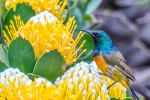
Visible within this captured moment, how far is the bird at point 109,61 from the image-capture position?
5.98 feet

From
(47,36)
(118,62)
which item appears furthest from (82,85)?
(118,62)

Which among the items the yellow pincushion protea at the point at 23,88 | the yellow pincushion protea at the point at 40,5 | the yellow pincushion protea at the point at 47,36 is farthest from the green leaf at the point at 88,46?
the yellow pincushion protea at the point at 23,88

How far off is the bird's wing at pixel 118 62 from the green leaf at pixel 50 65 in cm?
44

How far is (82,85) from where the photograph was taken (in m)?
1.37

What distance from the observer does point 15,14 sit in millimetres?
1782

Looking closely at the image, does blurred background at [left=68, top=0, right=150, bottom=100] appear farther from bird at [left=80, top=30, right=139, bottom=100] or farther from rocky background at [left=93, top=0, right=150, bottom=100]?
bird at [left=80, top=30, right=139, bottom=100]

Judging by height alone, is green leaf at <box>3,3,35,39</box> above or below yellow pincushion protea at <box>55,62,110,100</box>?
above

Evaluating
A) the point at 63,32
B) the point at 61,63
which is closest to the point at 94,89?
the point at 61,63

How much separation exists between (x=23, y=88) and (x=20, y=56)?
0.24 m

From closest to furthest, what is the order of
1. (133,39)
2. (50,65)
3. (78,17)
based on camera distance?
(50,65) < (78,17) < (133,39)

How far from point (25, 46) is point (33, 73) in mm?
89

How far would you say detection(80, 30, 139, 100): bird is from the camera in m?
1.82

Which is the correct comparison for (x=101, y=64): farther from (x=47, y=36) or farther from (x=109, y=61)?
(x=47, y=36)

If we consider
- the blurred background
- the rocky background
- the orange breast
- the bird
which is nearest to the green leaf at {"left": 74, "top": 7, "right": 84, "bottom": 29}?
the bird
